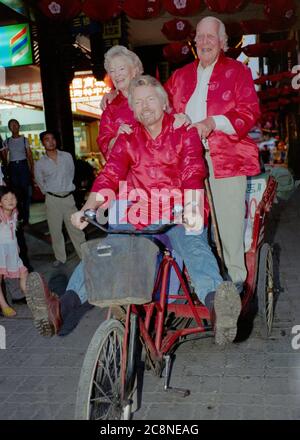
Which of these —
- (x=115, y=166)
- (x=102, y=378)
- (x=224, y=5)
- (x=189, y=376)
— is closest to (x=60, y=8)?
(x=224, y=5)

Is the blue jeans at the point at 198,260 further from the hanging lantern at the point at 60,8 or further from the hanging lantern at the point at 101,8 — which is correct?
the hanging lantern at the point at 60,8

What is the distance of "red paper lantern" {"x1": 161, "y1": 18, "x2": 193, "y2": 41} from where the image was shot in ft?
35.5

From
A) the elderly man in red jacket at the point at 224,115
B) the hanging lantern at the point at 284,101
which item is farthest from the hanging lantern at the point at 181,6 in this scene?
the hanging lantern at the point at 284,101

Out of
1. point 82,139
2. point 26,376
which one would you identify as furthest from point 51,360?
point 82,139

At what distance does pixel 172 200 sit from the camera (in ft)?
10.5

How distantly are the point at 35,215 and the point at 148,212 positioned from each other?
9.65 meters

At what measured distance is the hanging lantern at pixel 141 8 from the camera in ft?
27.2

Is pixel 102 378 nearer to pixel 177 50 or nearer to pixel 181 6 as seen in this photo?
pixel 181 6

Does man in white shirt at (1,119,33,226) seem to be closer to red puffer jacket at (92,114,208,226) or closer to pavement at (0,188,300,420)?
pavement at (0,188,300,420)

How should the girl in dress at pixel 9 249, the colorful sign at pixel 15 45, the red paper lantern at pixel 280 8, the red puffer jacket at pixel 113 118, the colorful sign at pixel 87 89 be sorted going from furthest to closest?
the colorful sign at pixel 87 89
the colorful sign at pixel 15 45
the red paper lantern at pixel 280 8
the girl in dress at pixel 9 249
the red puffer jacket at pixel 113 118

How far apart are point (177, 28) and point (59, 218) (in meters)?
6.35

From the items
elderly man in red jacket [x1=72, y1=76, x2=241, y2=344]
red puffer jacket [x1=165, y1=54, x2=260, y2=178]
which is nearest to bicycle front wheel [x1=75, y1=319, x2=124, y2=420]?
elderly man in red jacket [x1=72, y1=76, x2=241, y2=344]

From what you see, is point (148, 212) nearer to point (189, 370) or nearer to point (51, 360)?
point (189, 370)

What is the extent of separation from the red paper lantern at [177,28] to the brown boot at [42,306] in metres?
9.62
